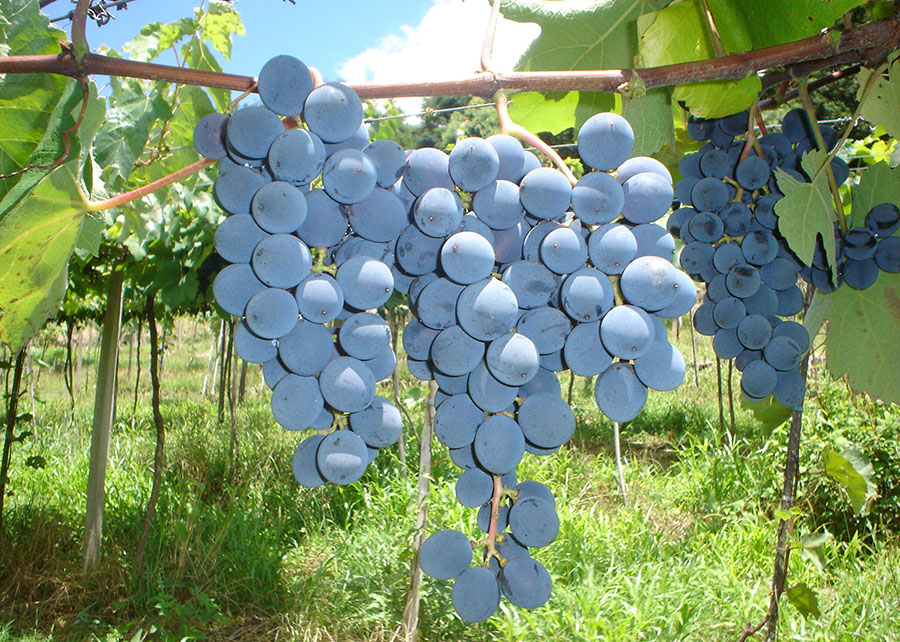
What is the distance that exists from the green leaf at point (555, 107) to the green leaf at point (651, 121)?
0.09m

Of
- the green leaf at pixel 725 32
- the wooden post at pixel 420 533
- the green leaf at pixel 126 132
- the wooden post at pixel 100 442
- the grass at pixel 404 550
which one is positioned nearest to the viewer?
the green leaf at pixel 725 32

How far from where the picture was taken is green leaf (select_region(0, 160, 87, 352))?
2.73 feet

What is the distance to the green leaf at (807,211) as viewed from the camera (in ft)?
3.10

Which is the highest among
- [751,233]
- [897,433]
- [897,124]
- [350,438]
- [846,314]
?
[897,124]

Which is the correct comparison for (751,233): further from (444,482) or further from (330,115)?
(444,482)

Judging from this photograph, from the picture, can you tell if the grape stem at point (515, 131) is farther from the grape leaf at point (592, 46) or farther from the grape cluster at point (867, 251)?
the grape cluster at point (867, 251)

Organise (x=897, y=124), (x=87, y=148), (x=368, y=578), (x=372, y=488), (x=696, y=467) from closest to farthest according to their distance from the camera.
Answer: (x=87, y=148) < (x=897, y=124) < (x=368, y=578) < (x=372, y=488) < (x=696, y=467)

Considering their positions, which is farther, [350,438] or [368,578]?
[368,578]

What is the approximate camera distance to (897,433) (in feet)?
14.9

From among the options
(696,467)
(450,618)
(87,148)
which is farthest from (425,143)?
(87,148)

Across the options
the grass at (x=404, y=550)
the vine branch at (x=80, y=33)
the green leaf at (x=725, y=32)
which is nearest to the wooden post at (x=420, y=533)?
the grass at (x=404, y=550)

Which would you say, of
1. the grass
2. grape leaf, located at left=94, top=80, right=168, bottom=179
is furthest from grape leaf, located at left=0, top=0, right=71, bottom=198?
the grass

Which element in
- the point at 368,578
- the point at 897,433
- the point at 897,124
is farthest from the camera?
the point at 897,433

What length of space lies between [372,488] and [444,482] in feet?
2.29
